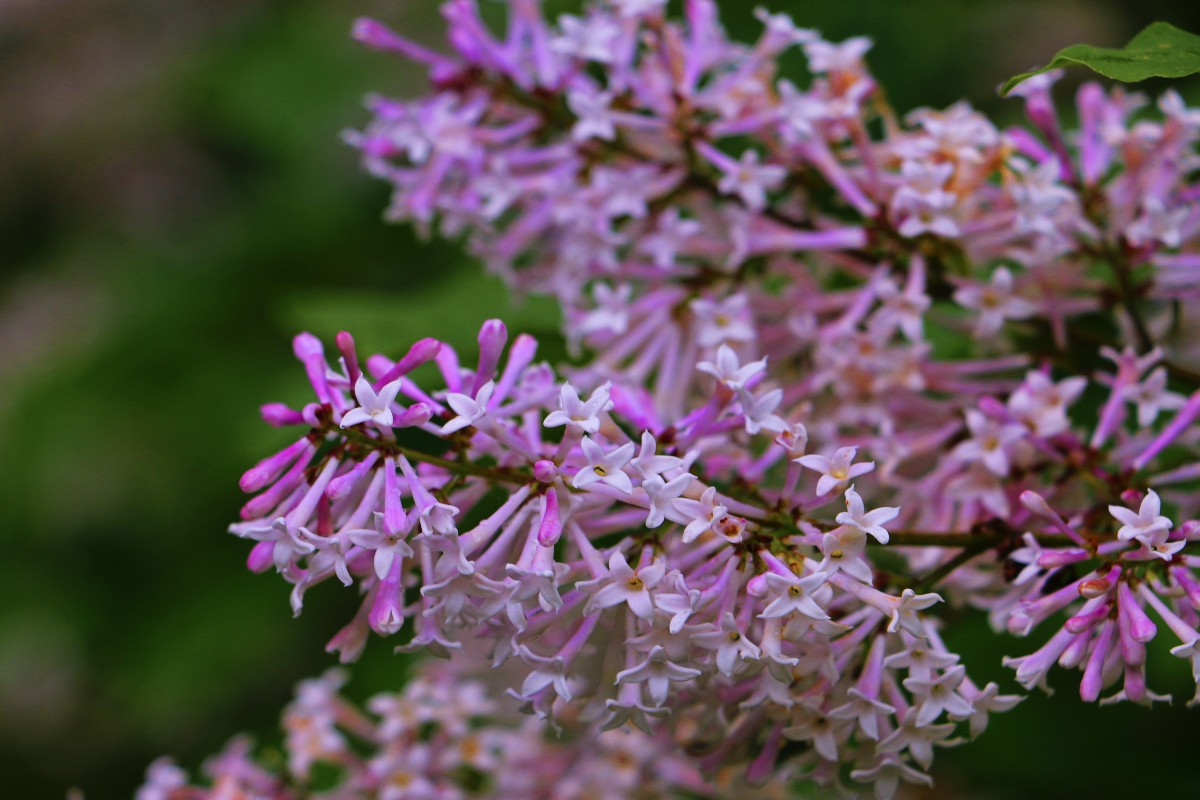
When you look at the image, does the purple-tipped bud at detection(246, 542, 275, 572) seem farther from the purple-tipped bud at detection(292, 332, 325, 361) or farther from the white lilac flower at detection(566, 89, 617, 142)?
the white lilac flower at detection(566, 89, 617, 142)

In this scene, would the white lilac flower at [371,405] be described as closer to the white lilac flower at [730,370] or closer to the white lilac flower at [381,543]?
the white lilac flower at [381,543]

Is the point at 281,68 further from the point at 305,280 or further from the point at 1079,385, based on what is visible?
the point at 1079,385

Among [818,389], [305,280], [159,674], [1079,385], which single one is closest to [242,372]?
[305,280]

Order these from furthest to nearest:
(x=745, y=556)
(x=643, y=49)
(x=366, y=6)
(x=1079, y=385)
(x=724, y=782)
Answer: (x=366, y=6) → (x=643, y=49) → (x=724, y=782) → (x=1079, y=385) → (x=745, y=556)

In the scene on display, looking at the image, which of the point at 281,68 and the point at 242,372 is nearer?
the point at 242,372

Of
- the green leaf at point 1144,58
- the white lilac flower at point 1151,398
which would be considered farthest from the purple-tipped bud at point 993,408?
the green leaf at point 1144,58

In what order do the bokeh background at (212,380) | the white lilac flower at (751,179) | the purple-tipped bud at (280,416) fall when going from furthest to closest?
the bokeh background at (212,380), the white lilac flower at (751,179), the purple-tipped bud at (280,416)

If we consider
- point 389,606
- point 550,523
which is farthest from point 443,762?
point 550,523
